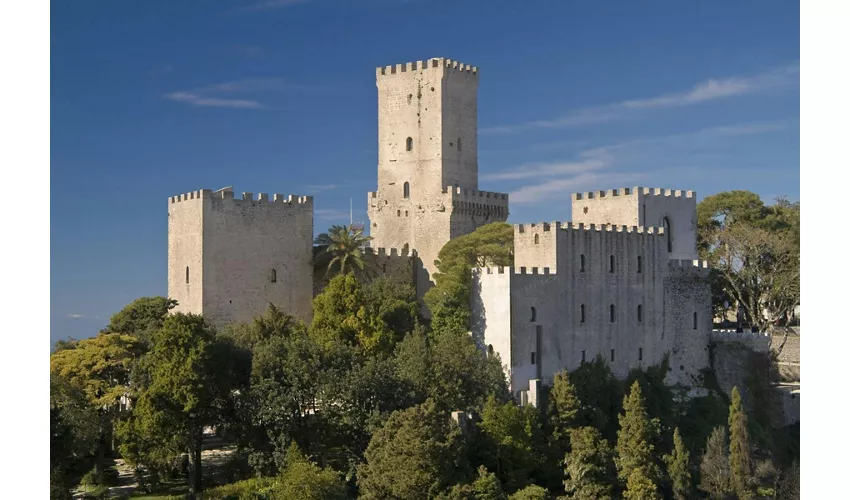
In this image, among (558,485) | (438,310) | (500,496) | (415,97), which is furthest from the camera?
(415,97)

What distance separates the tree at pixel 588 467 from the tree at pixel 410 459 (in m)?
2.78

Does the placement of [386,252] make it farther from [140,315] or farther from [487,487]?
[487,487]

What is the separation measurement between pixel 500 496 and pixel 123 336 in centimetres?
869

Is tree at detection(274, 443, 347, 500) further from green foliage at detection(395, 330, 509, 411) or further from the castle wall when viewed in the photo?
the castle wall

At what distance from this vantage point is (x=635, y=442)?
24141mm

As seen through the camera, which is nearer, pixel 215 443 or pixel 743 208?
pixel 215 443

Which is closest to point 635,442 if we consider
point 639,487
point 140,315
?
point 639,487

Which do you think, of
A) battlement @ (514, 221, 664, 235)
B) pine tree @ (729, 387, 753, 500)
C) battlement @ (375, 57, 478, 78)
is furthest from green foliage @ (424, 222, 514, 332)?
pine tree @ (729, 387, 753, 500)

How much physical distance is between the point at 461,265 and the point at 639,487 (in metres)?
6.54

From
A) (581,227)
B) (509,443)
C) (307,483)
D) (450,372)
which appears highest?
(581,227)

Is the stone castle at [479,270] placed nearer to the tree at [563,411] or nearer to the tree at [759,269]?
the tree at [563,411]

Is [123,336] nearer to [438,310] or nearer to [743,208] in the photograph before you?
[438,310]
